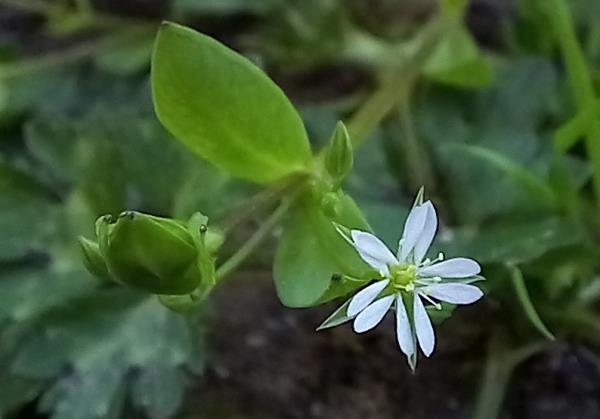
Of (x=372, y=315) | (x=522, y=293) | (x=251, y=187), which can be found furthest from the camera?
(x=251, y=187)

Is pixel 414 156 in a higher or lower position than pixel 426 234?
lower

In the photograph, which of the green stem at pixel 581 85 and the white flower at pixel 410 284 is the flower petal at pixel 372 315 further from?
the green stem at pixel 581 85

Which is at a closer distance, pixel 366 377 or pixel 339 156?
pixel 339 156

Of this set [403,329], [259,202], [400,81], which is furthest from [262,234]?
[400,81]

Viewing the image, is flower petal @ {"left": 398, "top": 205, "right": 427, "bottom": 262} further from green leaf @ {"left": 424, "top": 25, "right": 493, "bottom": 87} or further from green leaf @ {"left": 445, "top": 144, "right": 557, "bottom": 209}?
green leaf @ {"left": 424, "top": 25, "right": 493, "bottom": 87}

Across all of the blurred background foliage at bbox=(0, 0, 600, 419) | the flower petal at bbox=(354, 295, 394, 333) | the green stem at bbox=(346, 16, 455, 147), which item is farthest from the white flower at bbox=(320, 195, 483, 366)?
the green stem at bbox=(346, 16, 455, 147)

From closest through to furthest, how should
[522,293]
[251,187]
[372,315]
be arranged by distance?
[372,315], [522,293], [251,187]

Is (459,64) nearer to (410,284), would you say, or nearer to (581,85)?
(581,85)
